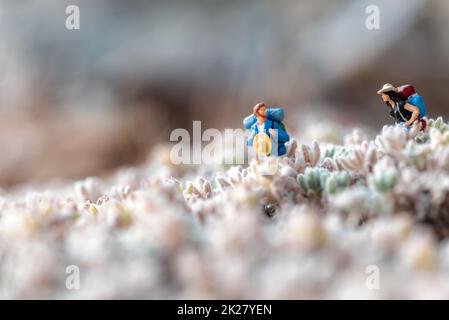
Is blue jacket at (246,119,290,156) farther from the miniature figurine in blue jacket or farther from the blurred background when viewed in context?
the blurred background

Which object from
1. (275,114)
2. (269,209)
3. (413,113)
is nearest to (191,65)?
(275,114)

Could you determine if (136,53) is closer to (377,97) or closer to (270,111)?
(377,97)

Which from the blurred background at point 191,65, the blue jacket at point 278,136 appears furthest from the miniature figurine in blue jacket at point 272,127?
the blurred background at point 191,65

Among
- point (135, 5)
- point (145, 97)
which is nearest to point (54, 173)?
point (145, 97)

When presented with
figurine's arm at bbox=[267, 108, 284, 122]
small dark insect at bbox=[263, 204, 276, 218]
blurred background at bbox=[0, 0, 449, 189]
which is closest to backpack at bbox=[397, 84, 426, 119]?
figurine's arm at bbox=[267, 108, 284, 122]

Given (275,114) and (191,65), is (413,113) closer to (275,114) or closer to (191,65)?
(275,114)

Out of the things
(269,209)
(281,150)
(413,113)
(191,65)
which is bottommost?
(269,209)
